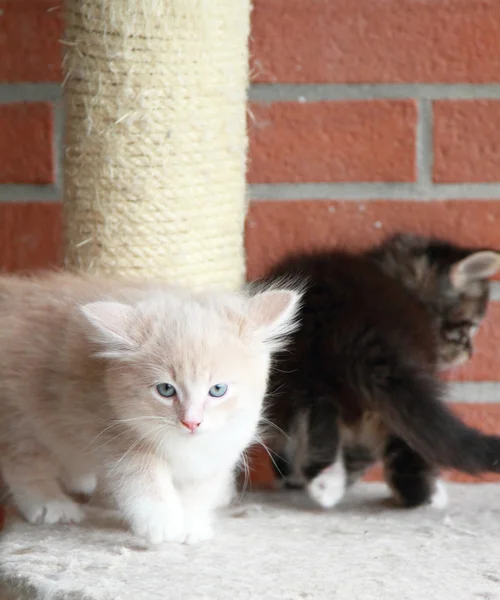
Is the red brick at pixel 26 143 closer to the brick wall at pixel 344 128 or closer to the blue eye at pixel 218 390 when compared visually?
the brick wall at pixel 344 128

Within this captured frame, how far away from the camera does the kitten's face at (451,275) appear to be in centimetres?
161

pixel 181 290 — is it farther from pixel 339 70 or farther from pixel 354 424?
pixel 339 70

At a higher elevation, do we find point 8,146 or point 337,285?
point 8,146

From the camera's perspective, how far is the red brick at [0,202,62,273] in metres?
1.64

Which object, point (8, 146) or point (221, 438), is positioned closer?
point (221, 438)

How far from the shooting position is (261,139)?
63.7 inches

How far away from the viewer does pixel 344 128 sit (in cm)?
161

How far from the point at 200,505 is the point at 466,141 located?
0.82 m

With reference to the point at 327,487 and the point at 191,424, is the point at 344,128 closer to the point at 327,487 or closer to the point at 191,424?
the point at 327,487

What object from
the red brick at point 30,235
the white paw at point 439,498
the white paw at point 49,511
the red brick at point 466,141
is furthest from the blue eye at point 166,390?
the red brick at point 466,141

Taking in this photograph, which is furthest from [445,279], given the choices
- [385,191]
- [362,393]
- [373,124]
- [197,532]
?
[197,532]

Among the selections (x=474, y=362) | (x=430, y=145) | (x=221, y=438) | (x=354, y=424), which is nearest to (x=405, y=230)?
(x=430, y=145)

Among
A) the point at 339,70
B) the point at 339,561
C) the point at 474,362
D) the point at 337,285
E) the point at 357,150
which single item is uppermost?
the point at 339,70

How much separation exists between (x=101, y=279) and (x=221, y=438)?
312 millimetres
